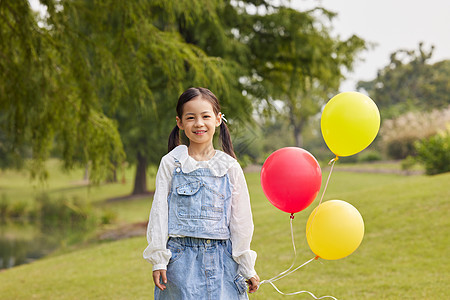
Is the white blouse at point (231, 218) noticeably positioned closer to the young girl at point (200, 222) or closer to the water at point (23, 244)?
the young girl at point (200, 222)

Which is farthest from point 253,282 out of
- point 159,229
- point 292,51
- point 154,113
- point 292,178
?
point 292,51

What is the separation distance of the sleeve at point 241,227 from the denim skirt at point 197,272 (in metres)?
0.07

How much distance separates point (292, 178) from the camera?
252 centimetres

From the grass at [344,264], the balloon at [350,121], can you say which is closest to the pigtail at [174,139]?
the balloon at [350,121]

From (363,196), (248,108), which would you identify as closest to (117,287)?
(248,108)

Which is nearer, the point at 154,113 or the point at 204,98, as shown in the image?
the point at 204,98

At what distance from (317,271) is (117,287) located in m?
2.33

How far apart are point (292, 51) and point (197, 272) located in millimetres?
8197

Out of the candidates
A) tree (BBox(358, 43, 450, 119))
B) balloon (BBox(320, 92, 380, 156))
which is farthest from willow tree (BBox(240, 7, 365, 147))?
tree (BBox(358, 43, 450, 119))

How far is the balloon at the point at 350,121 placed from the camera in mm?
2590

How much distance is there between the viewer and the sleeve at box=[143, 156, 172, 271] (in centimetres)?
202

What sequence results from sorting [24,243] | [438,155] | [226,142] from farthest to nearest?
1. [438,155]
2. [24,243]
3. [226,142]

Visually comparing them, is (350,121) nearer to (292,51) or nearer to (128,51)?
(128,51)

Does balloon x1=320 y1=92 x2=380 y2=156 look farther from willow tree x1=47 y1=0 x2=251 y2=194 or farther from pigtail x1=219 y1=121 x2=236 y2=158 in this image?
willow tree x1=47 y1=0 x2=251 y2=194
